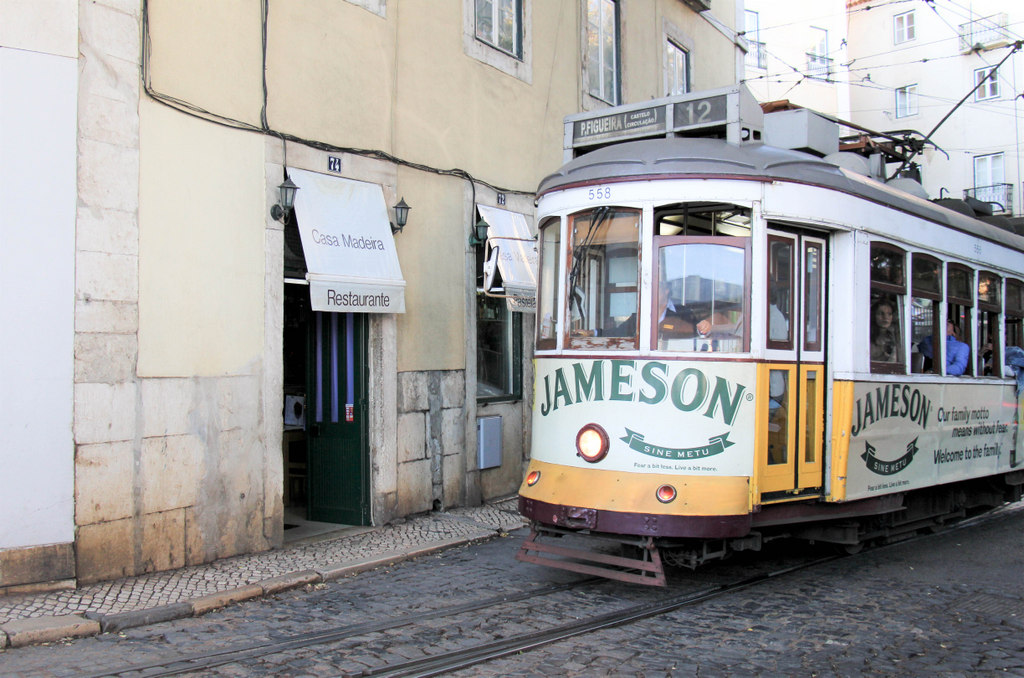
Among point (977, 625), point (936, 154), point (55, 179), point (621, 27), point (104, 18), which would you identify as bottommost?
point (977, 625)

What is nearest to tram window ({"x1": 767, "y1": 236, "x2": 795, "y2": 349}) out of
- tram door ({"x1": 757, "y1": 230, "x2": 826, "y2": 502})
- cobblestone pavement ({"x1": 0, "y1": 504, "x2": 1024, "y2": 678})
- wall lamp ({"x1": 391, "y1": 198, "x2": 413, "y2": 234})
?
tram door ({"x1": 757, "y1": 230, "x2": 826, "y2": 502})

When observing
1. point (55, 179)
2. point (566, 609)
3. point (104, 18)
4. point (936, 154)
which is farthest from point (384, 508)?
point (936, 154)

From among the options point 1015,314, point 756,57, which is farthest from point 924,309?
point 756,57

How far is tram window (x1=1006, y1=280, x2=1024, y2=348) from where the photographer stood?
30.9 ft

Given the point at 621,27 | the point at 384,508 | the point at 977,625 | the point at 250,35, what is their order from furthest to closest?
the point at 621,27 < the point at 384,508 < the point at 250,35 < the point at 977,625

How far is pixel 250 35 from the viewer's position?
308 inches

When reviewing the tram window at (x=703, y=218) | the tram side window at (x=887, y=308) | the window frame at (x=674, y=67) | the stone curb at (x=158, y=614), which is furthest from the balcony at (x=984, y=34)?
the stone curb at (x=158, y=614)

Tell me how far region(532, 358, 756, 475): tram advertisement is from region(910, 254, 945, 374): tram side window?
2400 mm

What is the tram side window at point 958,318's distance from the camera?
8.29 metres

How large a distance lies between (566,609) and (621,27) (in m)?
9.98

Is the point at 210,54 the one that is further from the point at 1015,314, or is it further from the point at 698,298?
the point at 1015,314

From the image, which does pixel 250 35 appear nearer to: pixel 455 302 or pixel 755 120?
pixel 455 302

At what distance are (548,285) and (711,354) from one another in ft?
4.64

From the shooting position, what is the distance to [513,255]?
1041 centimetres
